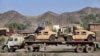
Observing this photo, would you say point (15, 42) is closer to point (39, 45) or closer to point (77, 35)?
point (39, 45)

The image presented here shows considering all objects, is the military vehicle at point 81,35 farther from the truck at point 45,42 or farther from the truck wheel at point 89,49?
the truck wheel at point 89,49

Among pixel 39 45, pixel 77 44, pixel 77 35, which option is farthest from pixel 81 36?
pixel 39 45

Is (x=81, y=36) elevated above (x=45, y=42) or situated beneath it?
elevated above

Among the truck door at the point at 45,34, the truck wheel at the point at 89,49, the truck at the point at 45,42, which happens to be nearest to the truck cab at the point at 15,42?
the truck at the point at 45,42

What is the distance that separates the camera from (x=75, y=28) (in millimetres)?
43875

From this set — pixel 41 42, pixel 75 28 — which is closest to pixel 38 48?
pixel 41 42

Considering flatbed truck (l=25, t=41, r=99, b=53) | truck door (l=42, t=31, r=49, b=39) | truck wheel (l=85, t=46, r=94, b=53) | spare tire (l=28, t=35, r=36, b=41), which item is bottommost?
truck wheel (l=85, t=46, r=94, b=53)

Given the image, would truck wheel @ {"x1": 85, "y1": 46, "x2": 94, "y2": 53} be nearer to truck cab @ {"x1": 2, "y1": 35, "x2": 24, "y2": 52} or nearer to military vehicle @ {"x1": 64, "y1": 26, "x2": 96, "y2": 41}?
military vehicle @ {"x1": 64, "y1": 26, "x2": 96, "y2": 41}

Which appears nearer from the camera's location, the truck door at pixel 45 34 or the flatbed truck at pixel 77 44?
the flatbed truck at pixel 77 44

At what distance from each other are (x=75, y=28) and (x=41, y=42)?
465 centimetres

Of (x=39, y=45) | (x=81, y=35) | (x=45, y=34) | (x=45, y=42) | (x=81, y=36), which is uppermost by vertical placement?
(x=45, y=34)

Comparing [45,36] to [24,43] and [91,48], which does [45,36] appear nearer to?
[24,43]

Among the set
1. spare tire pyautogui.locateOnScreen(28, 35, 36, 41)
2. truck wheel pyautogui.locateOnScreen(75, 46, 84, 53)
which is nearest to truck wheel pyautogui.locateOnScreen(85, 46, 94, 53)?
truck wheel pyautogui.locateOnScreen(75, 46, 84, 53)

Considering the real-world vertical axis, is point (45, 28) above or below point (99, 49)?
above
